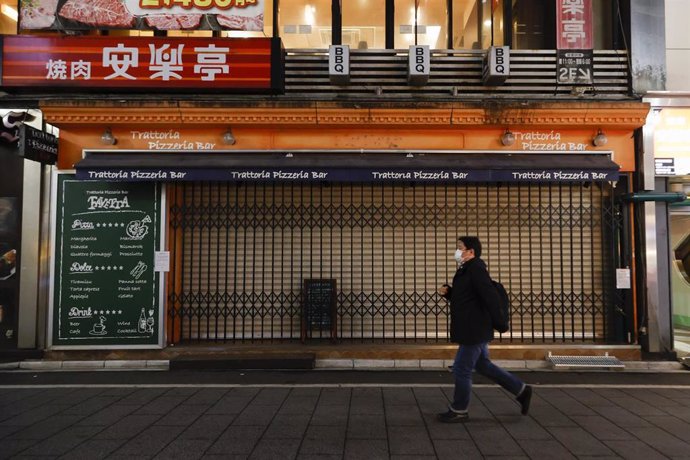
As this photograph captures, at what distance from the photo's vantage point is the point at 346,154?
30.1 feet

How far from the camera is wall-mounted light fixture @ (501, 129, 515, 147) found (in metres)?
9.11

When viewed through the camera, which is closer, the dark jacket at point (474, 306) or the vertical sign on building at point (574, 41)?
the dark jacket at point (474, 306)

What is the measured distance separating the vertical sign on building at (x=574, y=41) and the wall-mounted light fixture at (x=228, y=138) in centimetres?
613

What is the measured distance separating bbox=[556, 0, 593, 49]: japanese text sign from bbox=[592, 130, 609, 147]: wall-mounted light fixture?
175cm

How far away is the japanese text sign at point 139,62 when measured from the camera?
8.99m

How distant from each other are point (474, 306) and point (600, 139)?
5.39 meters

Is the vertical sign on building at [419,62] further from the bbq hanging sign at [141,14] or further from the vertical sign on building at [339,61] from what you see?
the bbq hanging sign at [141,14]

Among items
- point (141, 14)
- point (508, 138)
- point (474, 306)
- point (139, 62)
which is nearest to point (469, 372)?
point (474, 306)

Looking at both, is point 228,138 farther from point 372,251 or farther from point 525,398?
point 525,398

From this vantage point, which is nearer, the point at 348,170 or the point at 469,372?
the point at 469,372

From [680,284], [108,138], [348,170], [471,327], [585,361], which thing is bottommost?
[585,361]

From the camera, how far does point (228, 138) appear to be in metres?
9.07

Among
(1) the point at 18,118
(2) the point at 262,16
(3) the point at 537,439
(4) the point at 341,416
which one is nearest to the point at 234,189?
(2) the point at 262,16

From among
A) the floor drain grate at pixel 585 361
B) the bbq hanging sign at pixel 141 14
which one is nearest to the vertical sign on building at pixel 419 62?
the bbq hanging sign at pixel 141 14
